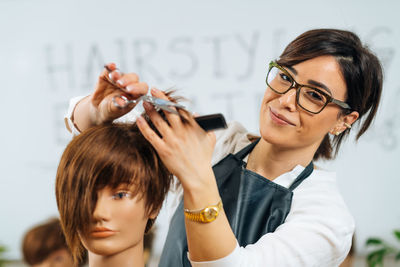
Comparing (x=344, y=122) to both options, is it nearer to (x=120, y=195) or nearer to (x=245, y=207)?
(x=245, y=207)

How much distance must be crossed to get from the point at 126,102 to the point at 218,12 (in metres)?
2.10

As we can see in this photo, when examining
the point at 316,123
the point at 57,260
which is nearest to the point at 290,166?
→ the point at 316,123

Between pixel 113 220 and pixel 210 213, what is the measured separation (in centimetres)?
24

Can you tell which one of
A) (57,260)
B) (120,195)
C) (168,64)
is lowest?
(57,260)

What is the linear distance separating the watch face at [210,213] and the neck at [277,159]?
1.34 ft

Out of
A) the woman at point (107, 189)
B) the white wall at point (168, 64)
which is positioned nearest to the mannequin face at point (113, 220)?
the woman at point (107, 189)

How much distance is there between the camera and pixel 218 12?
259 centimetres

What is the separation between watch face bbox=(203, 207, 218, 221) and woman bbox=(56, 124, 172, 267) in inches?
8.2

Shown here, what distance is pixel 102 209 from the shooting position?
746mm

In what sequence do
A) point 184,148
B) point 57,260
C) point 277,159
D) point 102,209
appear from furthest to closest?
point 57,260
point 277,159
point 102,209
point 184,148

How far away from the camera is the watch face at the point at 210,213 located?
24.5 inches

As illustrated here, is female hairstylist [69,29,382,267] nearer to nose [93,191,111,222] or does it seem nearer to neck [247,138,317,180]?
neck [247,138,317,180]

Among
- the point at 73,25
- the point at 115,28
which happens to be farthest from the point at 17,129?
the point at 115,28

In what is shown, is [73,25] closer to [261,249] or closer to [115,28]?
[115,28]
